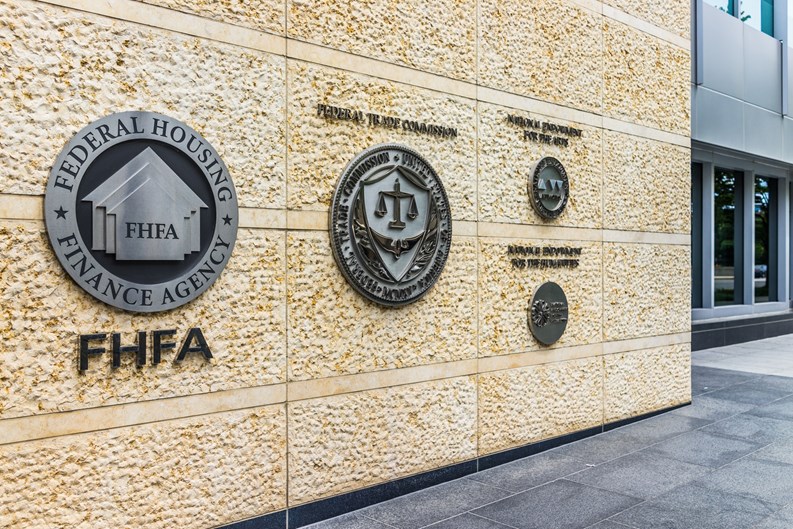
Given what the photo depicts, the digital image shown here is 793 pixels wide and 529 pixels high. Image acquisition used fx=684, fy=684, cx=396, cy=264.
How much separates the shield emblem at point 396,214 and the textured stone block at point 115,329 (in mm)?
834

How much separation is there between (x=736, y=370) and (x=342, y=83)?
9278 millimetres

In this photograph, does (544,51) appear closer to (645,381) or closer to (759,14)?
(645,381)

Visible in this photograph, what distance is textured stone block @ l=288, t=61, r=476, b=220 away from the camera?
472 cm

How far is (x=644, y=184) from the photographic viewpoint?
7.89 m

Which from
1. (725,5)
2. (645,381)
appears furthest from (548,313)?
(725,5)

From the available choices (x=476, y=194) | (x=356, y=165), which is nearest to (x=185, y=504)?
(x=356, y=165)

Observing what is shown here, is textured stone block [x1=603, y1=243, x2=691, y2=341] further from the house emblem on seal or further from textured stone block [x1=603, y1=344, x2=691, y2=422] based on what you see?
the house emblem on seal

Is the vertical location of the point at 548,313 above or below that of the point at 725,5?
below

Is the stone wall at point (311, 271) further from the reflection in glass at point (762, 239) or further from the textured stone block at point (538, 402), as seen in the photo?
the reflection in glass at point (762, 239)

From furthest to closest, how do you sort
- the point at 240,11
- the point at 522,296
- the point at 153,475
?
1. the point at 522,296
2. the point at 240,11
3. the point at 153,475

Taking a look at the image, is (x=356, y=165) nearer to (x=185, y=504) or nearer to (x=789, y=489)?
(x=185, y=504)

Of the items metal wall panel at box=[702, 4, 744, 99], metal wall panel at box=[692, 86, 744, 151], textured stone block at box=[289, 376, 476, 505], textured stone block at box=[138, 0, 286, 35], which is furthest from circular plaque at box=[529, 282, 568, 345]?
metal wall panel at box=[702, 4, 744, 99]

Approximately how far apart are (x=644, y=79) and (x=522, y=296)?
3.29 meters

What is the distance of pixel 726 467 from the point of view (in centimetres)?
608
